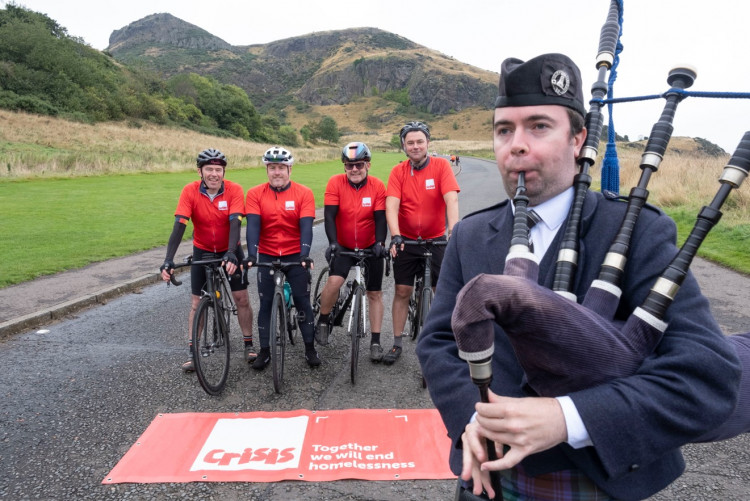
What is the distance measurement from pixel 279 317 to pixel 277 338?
253mm

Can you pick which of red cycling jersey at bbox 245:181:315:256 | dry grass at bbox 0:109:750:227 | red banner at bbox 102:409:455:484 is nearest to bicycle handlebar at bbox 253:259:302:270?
red cycling jersey at bbox 245:181:315:256

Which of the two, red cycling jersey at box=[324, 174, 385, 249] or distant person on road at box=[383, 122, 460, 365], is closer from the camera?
distant person on road at box=[383, 122, 460, 365]

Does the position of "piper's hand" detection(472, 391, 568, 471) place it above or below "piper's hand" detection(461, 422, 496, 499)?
above

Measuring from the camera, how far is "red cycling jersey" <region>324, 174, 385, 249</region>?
19.1ft

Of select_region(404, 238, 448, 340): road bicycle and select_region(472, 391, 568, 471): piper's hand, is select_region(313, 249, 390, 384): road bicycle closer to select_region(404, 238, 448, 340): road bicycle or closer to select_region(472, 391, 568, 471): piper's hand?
select_region(404, 238, 448, 340): road bicycle

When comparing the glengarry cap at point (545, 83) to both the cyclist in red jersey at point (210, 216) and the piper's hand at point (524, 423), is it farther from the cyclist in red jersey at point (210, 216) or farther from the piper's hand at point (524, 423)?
the cyclist in red jersey at point (210, 216)

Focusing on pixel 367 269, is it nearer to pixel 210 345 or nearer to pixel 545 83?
pixel 210 345

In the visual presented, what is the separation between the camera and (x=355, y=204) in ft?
19.1

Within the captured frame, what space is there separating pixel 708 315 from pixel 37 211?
1872cm

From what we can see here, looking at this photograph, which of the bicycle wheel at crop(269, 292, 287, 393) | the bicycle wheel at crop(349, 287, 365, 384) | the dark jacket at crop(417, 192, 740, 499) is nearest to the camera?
the dark jacket at crop(417, 192, 740, 499)

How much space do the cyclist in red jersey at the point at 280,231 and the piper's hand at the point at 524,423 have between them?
4.34 m

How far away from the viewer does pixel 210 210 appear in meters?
5.57

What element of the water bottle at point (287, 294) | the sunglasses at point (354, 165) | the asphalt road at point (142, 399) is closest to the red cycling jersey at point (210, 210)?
the water bottle at point (287, 294)

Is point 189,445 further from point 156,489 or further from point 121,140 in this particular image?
point 121,140
